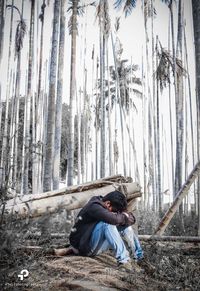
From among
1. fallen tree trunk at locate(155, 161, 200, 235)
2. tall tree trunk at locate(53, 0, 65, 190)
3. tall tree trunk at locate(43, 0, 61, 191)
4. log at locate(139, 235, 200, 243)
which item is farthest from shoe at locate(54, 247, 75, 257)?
tall tree trunk at locate(53, 0, 65, 190)

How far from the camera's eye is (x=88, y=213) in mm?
4410

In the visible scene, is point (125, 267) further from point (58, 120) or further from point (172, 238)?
point (58, 120)

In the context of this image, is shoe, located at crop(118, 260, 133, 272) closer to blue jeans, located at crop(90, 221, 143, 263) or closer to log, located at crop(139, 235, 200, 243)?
blue jeans, located at crop(90, 221, 143, 263)

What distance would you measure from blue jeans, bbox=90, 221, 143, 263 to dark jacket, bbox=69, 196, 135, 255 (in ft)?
0.25

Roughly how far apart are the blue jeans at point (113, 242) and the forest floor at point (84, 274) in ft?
0.51

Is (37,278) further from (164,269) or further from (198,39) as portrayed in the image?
(198,39)

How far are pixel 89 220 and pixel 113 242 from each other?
0.45 m

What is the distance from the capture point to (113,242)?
423 centimetres

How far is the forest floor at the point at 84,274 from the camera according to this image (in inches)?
111

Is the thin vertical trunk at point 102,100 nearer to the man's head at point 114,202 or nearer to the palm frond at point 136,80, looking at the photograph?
the palm frond at point 136,80

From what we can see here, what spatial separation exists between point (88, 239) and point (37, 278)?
4.24 feet

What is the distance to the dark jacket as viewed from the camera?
14.1 ft

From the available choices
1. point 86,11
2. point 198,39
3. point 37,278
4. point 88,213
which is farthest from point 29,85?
point 37,278

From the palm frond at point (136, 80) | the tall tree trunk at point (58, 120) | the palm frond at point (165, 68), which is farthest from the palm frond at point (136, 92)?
the tall tree trunk at point (58, 120)
